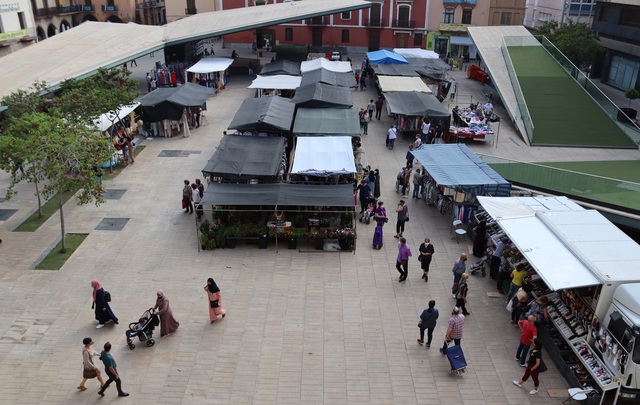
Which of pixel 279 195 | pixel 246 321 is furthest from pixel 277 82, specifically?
pixel 246 321

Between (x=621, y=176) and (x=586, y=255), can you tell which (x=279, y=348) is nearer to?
(x=586, y=255)

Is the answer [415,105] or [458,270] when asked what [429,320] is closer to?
[458,270]

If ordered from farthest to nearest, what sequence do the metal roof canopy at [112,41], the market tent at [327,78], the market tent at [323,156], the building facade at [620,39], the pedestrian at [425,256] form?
1. the building facade at [620,39]
2. the market tent at [327,78]
3. the metal roof canopy at [112,41]
4. the market tent at [323,156]
5. the pedestrian at [425,256]

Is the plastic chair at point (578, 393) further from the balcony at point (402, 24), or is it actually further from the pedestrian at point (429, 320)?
the balcony at point (402, 24)

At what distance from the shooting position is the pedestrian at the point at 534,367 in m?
10.6

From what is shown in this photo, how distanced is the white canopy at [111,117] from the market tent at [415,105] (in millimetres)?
12360

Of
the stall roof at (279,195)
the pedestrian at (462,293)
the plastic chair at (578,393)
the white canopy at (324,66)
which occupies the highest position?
the white canopy at (324,66)

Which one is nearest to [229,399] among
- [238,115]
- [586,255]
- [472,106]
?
[586,255]

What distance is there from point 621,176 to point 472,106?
11032 millimetres

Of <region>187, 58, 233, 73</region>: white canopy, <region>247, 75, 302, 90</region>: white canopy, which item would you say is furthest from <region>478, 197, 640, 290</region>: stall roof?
<region>187, 58, 233, 73</region>: white canopy

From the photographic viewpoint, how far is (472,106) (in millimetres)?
30875

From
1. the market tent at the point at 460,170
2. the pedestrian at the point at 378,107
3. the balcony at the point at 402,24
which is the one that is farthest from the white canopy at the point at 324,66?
the market tent at the point at 460,170

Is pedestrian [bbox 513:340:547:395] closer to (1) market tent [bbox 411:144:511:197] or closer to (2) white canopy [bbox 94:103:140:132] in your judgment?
(1) market tent [bbox 411:144:511:197]

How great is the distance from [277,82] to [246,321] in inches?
882
